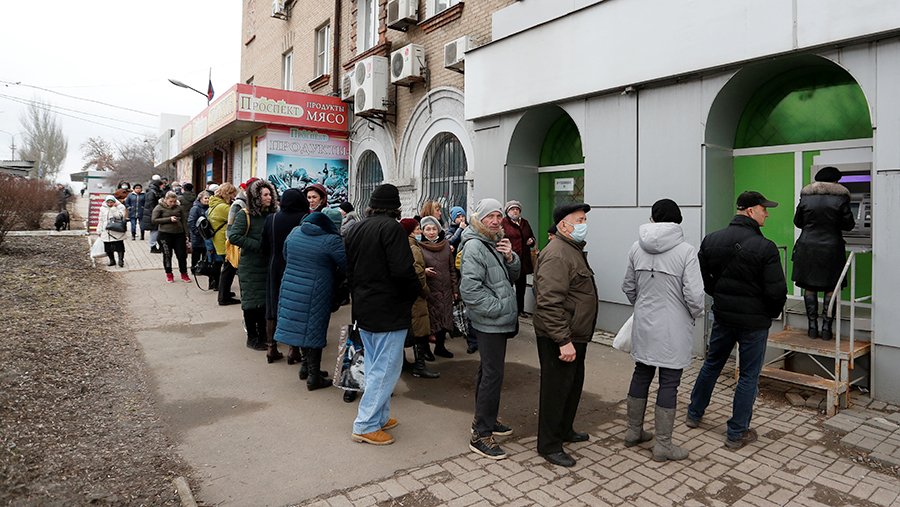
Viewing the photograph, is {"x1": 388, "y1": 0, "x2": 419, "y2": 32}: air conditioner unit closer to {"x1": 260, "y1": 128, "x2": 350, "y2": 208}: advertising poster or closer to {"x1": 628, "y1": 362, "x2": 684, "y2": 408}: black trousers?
{"x1": 260, "y1": 128, "x2": 350, "y2": 208}: advertising poster

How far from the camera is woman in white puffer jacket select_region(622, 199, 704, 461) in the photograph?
3828 mm

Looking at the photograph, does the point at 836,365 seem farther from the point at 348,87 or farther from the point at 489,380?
the point at 348,87

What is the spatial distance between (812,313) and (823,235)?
2.59 feet

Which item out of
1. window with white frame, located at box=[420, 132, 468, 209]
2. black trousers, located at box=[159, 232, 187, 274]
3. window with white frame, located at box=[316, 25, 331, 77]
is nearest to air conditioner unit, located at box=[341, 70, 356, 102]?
window with white frame, located at box=[316, 25, 331, 77]

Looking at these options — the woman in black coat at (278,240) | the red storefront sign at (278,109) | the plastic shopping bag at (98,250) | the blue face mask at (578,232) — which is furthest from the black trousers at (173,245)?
the blue face mask at (578,232)

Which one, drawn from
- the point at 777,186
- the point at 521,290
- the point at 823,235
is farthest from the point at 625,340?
the point at 521,290

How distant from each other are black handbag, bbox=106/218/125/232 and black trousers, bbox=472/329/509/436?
10515 millimetres

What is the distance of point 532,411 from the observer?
482 centimetres

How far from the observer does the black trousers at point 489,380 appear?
3.92 meters

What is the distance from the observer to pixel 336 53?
47.3ft

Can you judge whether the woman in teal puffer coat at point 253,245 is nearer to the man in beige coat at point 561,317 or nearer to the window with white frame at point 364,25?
the man in beige coat at point 561,317

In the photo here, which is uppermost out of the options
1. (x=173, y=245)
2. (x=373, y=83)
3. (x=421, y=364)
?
(x=373, y=83)

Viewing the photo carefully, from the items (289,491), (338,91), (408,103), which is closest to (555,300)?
(289,491)

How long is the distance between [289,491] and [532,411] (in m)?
2.21
